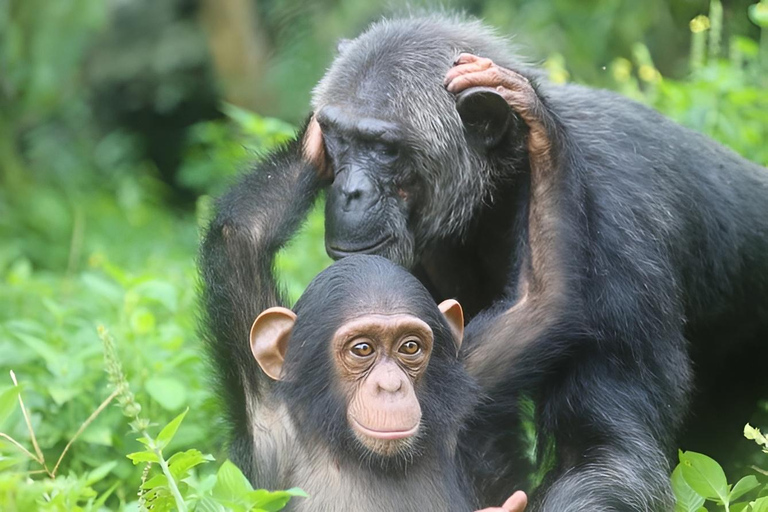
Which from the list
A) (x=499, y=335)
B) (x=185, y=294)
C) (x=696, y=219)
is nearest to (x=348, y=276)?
(x=499, y=335)

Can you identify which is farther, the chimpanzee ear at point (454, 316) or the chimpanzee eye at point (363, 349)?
the chimpanzee ear at point (454, 316)

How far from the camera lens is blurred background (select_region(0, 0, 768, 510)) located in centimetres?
579

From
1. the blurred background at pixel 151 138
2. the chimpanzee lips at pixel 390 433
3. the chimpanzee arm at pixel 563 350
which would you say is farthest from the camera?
the blurred background at pixel 151 138

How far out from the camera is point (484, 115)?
5340 mm

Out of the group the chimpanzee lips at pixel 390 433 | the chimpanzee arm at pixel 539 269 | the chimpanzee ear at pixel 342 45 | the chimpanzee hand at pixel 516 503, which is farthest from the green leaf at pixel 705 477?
the chimpanzee ear at pixel 342 45

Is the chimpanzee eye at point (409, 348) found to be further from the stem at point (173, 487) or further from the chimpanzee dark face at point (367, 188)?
the stem at point (173, 487)

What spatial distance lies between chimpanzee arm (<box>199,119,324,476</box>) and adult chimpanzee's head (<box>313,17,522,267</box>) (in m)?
0.20

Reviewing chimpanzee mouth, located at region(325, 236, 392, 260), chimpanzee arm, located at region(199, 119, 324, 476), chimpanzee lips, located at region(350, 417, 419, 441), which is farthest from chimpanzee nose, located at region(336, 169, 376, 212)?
chimpanzee lips, located at region(350, 417, 419, 441)

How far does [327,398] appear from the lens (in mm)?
4496

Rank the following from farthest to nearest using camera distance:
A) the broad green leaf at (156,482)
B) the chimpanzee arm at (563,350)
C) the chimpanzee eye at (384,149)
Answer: the chimpanzee eye at (384,149), the chimpanzee arm at (563,350), the broad green leaf at (156,482)

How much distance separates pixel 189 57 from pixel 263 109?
1.86 meters

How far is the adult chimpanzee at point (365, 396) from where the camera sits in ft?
14.2

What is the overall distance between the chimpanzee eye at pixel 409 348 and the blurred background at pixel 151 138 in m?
1.18

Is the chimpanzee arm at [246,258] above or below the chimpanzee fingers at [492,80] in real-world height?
below
